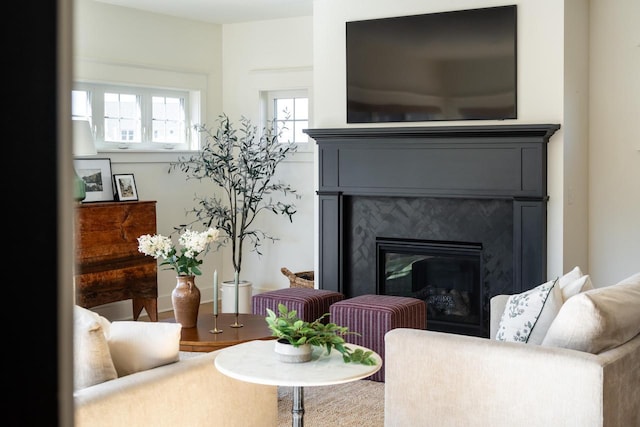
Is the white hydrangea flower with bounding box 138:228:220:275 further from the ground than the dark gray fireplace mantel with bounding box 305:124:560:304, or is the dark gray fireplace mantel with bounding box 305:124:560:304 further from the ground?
the dark gray fireplace mantel with bounding box 305:124:560:304

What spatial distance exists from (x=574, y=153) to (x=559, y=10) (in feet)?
2.94

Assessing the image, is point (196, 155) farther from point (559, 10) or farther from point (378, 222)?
point (559, 10)

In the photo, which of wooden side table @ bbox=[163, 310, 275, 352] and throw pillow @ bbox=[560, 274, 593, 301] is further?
wooden side table @ bbox=[163, 310, 275, 352]

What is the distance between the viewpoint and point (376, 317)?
4.46m

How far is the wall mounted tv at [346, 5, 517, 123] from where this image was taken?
5.11 metres

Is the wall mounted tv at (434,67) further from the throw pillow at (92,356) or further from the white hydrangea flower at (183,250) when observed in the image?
the throw pillow at (92,356)

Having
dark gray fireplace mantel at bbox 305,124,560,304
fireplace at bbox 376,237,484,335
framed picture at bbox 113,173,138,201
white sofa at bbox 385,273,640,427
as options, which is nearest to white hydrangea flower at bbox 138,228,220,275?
white sofa at bbox 385,273,640,427

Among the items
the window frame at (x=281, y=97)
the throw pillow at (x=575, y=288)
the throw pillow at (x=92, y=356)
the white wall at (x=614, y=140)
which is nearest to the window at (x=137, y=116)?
the window frame at (x=281, y=97)

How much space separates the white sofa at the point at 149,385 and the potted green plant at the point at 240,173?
3636 millimetres

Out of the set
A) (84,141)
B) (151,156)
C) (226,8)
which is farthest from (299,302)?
(226,8)

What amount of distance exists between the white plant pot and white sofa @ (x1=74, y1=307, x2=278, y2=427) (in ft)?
0.51

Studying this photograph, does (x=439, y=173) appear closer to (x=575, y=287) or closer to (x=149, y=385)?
(x=575, y=287)

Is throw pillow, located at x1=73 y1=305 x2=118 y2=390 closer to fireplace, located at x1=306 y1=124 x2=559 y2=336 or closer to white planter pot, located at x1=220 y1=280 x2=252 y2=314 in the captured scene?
fireplace, located at x1=306 y1=124 x2=559 y2=336

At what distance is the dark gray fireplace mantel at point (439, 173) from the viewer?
496cm
